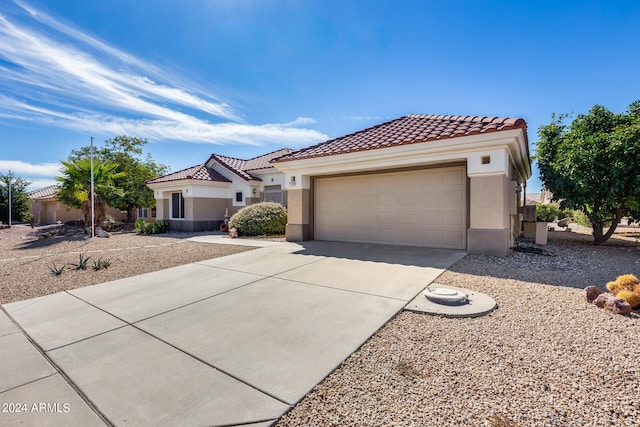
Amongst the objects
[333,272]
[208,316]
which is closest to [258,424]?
[208,316]

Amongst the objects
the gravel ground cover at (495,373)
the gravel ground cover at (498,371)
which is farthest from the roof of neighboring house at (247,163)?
the gravel ground cover at (495,373)

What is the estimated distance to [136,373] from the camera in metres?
2.69

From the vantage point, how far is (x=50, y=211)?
110 ft

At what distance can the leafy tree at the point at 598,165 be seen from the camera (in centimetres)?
911

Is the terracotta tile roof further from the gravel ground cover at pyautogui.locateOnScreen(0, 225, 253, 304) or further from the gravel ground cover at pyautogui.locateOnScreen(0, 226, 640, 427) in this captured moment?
the gravel ground cover at pyautogui.locateOnScreen(0, 226, 640, 427)

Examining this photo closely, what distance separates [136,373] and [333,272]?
165 inches

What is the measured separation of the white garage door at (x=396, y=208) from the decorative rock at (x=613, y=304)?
485 cm

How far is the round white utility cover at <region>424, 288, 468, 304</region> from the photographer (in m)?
4.20

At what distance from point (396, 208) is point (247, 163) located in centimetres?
1570

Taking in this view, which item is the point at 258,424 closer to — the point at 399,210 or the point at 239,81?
the point at 399,210

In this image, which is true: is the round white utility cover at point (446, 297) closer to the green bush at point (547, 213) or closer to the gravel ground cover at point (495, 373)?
the gravel ground cover at point (495, 373)

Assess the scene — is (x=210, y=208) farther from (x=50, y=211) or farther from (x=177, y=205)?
(x=50, y=211)

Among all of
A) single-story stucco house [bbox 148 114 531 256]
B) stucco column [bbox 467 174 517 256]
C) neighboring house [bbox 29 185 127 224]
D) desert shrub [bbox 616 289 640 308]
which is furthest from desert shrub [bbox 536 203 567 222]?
neighboring house [bbox 29 185 127 224]

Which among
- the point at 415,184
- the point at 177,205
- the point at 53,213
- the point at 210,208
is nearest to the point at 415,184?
the point at 415,184
